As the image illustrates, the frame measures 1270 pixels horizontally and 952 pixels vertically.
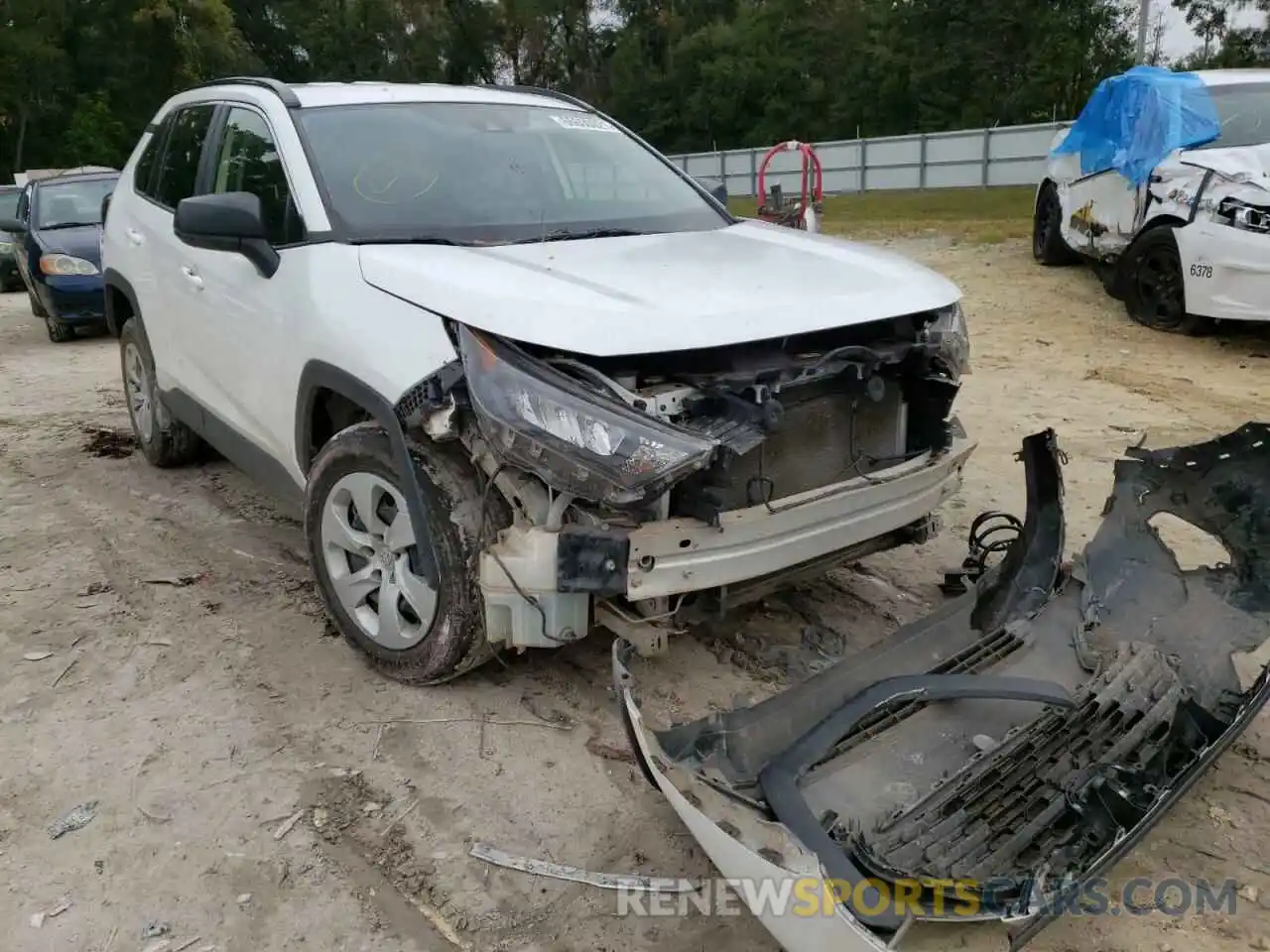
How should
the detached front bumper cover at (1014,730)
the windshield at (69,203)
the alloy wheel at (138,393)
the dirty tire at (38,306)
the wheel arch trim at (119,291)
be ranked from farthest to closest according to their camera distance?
the windshield at (69,203)
the dirty tire at (38,306)
the alloy wheel at (138,393)
the wheel arch trim at (119,291)
the detached front bumper cover at (1014,730)

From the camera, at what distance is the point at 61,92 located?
42219 millimetres

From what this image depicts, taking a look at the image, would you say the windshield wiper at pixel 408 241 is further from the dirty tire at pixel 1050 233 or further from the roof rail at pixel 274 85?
the dirty tire at pixel 1050 233

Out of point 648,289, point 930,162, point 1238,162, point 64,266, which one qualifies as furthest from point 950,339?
point 930,162

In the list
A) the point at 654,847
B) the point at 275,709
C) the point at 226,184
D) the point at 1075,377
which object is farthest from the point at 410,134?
the point at 1075,377

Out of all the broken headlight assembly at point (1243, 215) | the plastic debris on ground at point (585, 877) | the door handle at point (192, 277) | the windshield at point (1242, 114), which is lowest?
the plastic debris on ground at point (585, 877)

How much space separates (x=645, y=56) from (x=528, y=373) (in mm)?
55092

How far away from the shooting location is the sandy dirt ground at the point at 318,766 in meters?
2.41

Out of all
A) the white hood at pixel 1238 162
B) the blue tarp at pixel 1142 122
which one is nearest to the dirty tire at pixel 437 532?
the white hood at pixel 1238 162

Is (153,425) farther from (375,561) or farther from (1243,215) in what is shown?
(1243,215)

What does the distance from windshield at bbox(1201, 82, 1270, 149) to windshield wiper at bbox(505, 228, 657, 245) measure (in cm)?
636

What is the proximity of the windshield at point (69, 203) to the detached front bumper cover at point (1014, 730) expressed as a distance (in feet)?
36.1

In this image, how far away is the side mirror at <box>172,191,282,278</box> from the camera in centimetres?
333

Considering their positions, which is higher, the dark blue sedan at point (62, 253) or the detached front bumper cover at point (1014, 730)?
the dark blue sedan at point (62, 253)

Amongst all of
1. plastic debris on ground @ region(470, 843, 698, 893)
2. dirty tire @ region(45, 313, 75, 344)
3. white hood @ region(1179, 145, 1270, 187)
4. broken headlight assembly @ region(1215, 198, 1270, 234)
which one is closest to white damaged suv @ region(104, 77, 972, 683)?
plastic debris on ground @ region(470, 843, 698, 893)
